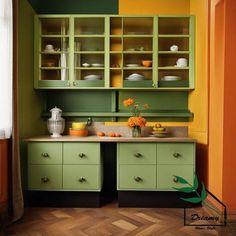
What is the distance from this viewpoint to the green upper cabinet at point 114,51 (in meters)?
2.96

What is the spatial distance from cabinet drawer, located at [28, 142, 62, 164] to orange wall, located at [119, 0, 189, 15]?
1.96 meters

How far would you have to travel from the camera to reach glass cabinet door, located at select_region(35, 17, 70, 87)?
296cm

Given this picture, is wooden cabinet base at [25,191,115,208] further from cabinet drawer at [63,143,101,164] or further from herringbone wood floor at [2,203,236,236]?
cabinet drawer at [63,143,101,164]

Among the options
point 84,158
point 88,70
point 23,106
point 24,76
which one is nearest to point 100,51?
point 88,70

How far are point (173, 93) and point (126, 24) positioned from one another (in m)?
1.08

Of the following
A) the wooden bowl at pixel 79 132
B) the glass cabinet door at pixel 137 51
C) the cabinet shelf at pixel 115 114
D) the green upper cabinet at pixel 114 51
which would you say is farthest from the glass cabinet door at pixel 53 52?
the glass cabinet door at pixel 137 51

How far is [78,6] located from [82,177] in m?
2.24

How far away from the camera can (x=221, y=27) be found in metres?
2.42

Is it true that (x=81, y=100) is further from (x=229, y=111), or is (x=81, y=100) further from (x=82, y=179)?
(x=229, y=111)

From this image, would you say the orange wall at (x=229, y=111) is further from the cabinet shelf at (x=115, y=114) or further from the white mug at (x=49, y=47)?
the white mug at (x=49, y=47)

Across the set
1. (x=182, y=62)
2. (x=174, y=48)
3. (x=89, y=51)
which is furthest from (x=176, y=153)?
(x=89, y=51)

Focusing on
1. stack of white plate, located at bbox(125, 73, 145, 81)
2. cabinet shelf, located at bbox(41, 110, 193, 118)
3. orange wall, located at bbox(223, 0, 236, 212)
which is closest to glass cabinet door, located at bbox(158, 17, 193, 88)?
stack of white plate, located at bbox(125, 73, 145, 81)

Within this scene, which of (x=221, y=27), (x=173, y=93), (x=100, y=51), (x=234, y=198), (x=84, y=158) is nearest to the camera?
(x=234, y=198)

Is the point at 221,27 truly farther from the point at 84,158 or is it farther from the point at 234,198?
the point at 84,158
